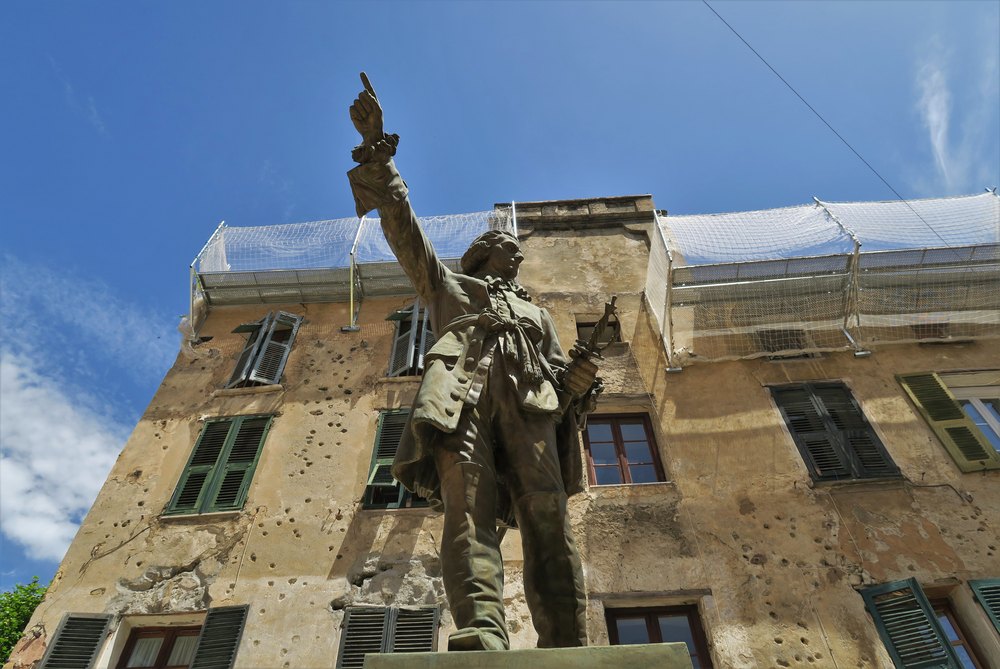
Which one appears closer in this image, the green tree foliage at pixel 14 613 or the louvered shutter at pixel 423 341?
the green tree foliage at pixel 14 613

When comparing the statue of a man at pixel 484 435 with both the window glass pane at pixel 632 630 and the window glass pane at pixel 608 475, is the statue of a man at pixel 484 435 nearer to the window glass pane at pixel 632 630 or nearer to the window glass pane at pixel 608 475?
the window glass pane at pixel 632 630

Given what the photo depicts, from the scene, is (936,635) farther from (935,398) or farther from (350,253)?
(350,253)

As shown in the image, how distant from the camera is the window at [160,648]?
7016 millimetres

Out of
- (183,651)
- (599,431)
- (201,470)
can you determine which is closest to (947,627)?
(599,431)

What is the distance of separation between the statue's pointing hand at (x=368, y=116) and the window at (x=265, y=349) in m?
7.30

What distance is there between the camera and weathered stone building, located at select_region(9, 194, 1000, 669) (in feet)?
22.9

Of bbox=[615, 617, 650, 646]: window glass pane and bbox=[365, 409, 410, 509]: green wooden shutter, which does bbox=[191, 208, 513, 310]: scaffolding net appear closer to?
bbox=[365, 409, 410, 509]: green wooden shutter

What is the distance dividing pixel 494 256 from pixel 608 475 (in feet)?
16.5

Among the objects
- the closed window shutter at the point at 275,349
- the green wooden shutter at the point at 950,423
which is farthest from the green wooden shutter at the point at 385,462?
the green wooden shutter at the point at 950,423

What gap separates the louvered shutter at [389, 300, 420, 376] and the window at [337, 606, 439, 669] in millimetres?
3816

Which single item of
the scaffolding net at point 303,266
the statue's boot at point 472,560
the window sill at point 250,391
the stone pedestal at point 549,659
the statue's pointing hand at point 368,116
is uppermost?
the scaffolding net at point 303,266

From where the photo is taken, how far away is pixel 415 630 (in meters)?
6.98

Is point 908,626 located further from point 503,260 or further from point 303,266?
point 303,266

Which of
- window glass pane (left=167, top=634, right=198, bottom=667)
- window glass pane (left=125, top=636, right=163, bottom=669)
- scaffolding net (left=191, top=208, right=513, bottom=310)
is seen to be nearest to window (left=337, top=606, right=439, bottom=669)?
window glass pane (left=167, top=634, right=198, bottom=667)
